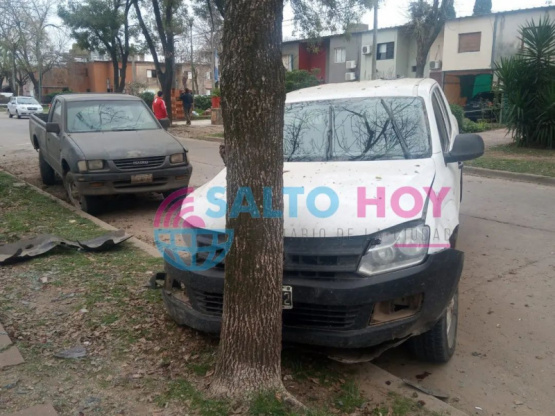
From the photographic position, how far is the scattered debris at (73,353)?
3.59 m

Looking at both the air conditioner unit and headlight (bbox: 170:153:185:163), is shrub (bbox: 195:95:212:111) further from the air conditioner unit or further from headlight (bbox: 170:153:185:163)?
headlight (bbox: 170:153:185:163)

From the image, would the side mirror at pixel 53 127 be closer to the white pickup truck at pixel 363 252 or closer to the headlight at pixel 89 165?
the headlight at pixel 89 165

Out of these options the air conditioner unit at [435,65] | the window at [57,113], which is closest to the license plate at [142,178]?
the window at [57,113]

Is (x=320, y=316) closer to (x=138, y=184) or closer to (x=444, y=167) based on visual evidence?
(x=444, y=167)

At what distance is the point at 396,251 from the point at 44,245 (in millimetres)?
4013

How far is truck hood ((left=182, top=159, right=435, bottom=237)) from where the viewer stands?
326 cm

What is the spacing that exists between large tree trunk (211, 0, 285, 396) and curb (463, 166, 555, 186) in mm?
8777

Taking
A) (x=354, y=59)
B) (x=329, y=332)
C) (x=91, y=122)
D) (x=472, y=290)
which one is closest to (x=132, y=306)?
(x=329, y=332)

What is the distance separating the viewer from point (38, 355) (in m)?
3.60

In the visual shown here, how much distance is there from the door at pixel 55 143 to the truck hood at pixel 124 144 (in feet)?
1.36

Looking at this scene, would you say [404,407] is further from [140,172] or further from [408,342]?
[140,172]

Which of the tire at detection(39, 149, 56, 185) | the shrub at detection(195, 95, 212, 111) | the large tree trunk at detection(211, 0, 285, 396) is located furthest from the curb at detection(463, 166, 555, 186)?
the shrub at detection(195, 95, 212, 111)

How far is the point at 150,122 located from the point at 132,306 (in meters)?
5.44

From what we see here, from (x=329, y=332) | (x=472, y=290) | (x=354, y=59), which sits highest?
(x=354, y=59)
